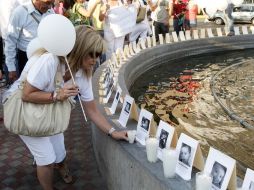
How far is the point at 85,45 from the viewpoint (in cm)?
284

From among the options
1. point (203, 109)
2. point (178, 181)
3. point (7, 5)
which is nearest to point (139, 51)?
point (203, 109)

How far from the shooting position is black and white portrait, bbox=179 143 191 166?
101 inches

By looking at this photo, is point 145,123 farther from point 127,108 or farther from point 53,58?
point 53,58

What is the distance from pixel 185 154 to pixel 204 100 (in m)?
4.34

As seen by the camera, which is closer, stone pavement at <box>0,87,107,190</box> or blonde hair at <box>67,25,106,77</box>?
blonde hair at <box>67,25,106,77</box>

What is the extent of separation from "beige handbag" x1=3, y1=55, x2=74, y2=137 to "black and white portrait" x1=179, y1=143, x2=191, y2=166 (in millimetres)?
945

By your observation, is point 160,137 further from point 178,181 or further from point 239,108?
point 239,108

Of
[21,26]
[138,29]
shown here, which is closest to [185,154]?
[21,26]

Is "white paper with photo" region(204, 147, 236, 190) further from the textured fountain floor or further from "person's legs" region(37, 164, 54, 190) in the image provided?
the textured fountain floor

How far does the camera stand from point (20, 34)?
4684mm

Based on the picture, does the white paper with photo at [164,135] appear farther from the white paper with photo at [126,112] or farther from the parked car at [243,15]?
the parked car at [243,15]

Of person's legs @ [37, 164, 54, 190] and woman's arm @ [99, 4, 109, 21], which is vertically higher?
woman's arm @ [99, 4, 109, 21]

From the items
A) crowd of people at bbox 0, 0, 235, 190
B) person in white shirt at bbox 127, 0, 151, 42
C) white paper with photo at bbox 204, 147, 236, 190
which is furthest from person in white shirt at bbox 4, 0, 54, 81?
person in white shirt at bbox 127, 0, 151, 42

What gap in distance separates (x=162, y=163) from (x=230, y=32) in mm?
10535
